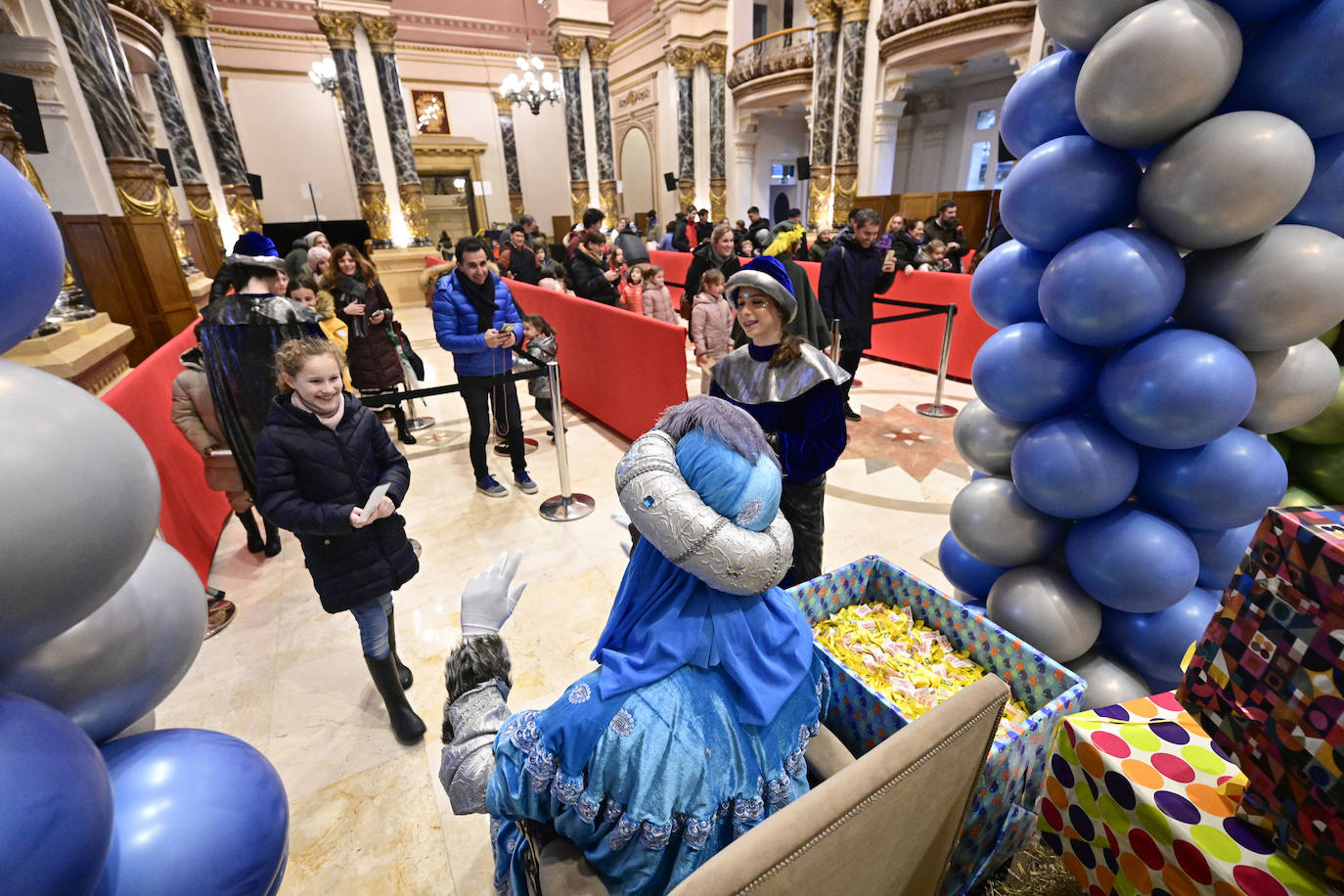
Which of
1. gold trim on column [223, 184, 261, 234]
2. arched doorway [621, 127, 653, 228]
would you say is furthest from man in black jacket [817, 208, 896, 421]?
arched doorway [621, 127, 653, 228]

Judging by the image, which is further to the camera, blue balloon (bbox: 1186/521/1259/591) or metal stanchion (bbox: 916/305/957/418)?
metal stanchion (bbox: 916/305/957/418)

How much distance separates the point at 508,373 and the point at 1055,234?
3.10 meters

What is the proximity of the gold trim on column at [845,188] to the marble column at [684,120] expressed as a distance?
421 centimetres

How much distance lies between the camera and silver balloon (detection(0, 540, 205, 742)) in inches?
30.8

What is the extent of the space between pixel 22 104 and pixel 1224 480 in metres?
7.70

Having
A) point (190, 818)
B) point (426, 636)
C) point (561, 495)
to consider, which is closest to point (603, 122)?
point (561, 495)

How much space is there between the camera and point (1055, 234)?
173 cm

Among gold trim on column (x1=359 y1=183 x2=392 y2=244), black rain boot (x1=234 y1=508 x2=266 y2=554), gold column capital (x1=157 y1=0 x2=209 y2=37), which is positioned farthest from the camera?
gold trim on column (x1=359 y1=183 x2=392 y2=244)

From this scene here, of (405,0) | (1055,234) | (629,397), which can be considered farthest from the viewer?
(405,0)

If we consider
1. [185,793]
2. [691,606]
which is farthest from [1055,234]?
[185,793]

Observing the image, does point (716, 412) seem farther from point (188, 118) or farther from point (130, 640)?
point (188, 118)

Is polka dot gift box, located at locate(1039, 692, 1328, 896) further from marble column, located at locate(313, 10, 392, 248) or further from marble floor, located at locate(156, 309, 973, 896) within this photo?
marble column, located at locate(313, 10, 392, 248)

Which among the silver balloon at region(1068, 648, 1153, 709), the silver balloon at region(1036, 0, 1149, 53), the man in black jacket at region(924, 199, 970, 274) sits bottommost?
the silver balloon at region(1068, 648, 1153, 709)

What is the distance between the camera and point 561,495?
4.20 m
